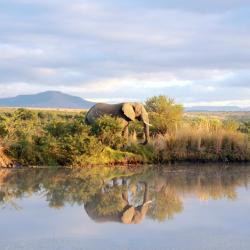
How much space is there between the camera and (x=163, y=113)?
79.6 ft

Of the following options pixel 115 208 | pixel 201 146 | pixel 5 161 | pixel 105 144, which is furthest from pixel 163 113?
pixel 115 208

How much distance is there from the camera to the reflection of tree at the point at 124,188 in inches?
416

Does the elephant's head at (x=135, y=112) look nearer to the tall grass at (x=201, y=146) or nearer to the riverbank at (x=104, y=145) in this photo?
the riverbank at (x=104, y=145)

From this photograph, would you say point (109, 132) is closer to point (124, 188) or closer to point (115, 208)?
point (124, 188)

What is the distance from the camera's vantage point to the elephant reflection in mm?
9711

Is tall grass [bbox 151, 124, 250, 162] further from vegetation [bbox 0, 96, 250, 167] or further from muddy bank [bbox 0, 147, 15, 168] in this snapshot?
muddy bank [bbox 0, 147, 15, 168]

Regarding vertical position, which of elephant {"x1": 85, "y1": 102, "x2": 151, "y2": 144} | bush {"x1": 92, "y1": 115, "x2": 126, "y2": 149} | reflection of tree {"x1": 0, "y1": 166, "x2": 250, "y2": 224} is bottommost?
reflection of tree {"x1": 0, "y1": 166, "x2": 250, "y2": 224}

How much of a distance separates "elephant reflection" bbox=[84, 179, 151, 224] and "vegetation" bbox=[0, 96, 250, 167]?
5.06m

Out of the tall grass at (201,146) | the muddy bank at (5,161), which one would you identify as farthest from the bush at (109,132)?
the muddy bank at (5,161)

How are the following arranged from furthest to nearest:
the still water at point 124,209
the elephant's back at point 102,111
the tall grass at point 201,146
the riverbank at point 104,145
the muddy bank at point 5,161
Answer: the elephant's back at point 102,111 < the tall grass at point 201,146 < the riverbank at point 104,145 < the muddy bank at point 5,161 < the still water at point 124,209

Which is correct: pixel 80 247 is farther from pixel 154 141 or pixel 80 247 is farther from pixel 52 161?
pixel 154 141

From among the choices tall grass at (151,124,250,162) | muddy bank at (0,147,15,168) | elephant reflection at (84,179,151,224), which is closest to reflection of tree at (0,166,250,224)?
elephant reflection at (84,179,151,224)

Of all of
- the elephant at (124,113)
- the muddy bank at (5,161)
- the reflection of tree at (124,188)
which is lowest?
the reflection of tree at (124,188)

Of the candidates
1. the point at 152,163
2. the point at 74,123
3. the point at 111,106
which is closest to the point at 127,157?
the point at 152,163
